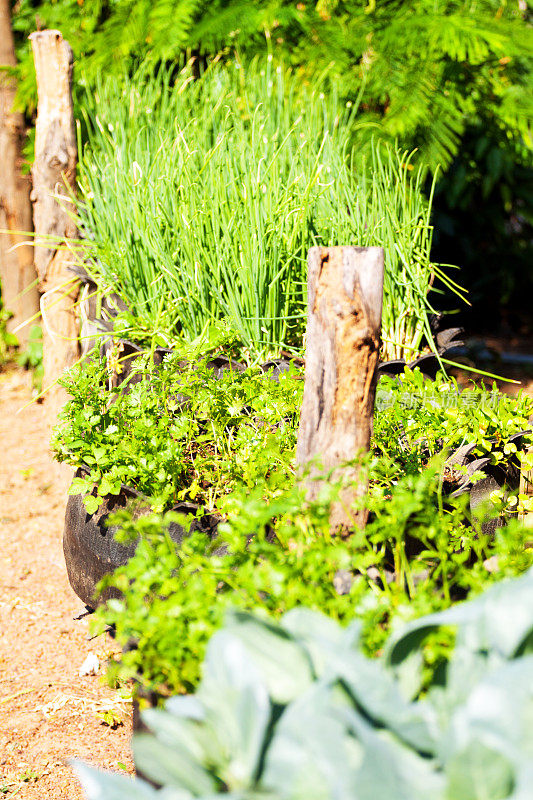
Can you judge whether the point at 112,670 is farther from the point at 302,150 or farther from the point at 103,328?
the point at 302,150

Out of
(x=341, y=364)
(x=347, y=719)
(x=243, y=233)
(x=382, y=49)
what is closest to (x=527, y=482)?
(x=341, y=364)

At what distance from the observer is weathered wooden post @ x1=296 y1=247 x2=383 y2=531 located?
134 centimetres

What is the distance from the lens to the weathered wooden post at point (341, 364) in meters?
1.34

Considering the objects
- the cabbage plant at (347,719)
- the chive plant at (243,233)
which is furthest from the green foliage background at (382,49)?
the cabbage plant at (347,719)

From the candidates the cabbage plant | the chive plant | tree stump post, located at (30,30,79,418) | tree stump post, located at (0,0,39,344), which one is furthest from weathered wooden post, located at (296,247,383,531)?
tree stump post, located at (0,0,39,344)

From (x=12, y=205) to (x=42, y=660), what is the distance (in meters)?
2.89

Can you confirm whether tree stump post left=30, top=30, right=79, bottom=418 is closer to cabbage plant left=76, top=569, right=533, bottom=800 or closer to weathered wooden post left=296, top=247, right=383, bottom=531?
weathered wooden post left=296, top=247, right=383, bottom=531

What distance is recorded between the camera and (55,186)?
3.29 meters

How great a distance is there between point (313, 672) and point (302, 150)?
7.43 feet

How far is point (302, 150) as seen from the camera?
278 cm

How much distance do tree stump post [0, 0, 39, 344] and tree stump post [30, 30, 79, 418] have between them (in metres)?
0.60

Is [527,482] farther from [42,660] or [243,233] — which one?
[42,660]

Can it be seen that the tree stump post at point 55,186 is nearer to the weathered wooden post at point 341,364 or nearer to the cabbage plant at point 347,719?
the weathered wooden post at point 341,364

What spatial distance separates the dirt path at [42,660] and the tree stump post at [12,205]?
47.9 inches
